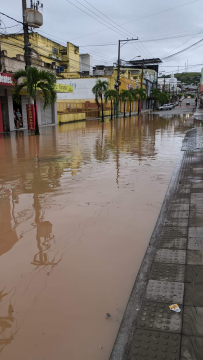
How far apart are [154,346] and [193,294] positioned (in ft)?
2.72

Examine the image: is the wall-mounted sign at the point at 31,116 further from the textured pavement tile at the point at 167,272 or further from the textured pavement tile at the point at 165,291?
the textured pavement tile at the point at 165,291

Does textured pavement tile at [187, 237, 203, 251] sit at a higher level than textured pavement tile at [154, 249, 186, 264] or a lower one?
higher

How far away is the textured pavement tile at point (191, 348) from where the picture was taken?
2.38 m

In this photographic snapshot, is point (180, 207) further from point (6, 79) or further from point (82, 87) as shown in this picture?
point (82, 87)

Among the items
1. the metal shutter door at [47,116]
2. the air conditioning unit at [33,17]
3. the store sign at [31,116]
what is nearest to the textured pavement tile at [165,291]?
the air conditioning unit at [33,17]

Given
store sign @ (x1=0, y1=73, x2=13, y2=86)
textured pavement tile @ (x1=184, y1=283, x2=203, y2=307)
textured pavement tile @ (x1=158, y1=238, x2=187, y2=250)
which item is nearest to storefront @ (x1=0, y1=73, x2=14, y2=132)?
store sign @ (x1=0, y1=73, x2=13, y2=86)

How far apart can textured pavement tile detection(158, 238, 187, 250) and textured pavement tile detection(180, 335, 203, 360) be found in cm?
175

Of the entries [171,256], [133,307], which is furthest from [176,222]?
[133,307]

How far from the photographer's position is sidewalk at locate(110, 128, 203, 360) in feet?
8.23

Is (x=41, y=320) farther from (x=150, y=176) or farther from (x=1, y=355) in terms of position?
(x=150, y=176)

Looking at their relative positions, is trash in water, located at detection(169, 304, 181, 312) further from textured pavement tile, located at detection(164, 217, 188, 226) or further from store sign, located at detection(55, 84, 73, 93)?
store sign, located at detection(55, 84, 73, 93)

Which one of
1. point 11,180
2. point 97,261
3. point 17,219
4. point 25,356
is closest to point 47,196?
point 17,219

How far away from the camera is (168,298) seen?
3139mm

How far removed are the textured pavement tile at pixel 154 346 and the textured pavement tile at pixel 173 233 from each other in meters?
2.06
